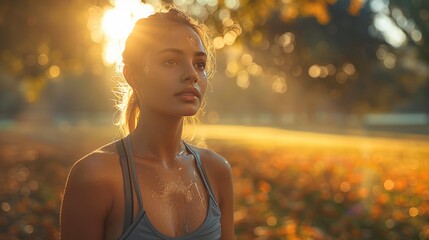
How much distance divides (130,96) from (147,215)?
2.00 ft

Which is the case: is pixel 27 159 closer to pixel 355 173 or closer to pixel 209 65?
pixel 355 173

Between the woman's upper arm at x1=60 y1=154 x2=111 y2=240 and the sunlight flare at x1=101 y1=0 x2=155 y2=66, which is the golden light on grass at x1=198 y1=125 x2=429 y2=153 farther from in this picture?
the woman's upper arm at x1=60 y1=154 x2=111 y2=240

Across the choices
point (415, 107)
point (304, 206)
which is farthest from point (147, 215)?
point (415, 107)

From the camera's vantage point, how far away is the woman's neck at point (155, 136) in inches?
91.7

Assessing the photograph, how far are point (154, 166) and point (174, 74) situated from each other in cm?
39

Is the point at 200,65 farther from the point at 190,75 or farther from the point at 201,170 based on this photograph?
the point at 201,170

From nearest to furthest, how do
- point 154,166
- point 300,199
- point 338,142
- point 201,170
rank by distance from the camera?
point 154,166
point 201,170
point 300,199
point 338,142

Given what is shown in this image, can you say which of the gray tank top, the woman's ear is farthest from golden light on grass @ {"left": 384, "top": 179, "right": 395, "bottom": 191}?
the woman's ear

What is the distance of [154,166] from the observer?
2.33 meters

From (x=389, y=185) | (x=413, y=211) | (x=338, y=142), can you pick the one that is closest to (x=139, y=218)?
(x=413, y=211)

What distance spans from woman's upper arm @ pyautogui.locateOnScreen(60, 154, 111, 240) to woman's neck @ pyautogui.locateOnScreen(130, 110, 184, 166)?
233mm

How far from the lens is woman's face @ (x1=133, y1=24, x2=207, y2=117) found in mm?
2227

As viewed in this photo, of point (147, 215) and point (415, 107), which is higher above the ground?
point (415, 107)

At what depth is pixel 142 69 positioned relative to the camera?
2.29 m
